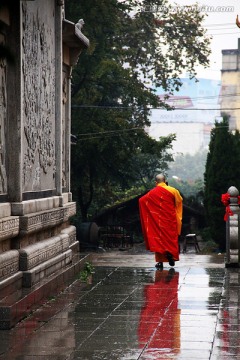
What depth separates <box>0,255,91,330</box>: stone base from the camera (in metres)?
8.02

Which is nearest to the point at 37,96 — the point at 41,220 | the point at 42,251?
the point at 41,220

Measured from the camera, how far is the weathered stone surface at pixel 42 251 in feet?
30.9

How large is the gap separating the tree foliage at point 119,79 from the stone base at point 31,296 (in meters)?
18.8

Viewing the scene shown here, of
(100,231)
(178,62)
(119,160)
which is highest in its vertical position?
(178,62)

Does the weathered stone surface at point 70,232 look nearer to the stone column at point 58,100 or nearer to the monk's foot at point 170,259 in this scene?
the stone column at point 58,100

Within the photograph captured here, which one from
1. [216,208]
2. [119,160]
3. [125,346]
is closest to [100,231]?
[119,160]

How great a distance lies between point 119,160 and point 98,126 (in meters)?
1.59

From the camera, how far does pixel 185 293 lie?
36.4 feet

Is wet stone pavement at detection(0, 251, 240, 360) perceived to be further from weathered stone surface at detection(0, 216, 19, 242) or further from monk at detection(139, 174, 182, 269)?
monk at detection(139, 174, 182, 269)

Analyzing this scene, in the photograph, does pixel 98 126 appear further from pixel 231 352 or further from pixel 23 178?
pixel 231 352

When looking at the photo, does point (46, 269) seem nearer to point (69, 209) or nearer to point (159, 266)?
point (69, 209)

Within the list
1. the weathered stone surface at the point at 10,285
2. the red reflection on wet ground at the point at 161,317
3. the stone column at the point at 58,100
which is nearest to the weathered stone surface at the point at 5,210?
the weathered stone surface at the point at 10,285

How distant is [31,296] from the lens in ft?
29.7

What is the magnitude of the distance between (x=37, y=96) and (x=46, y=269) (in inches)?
79.6
